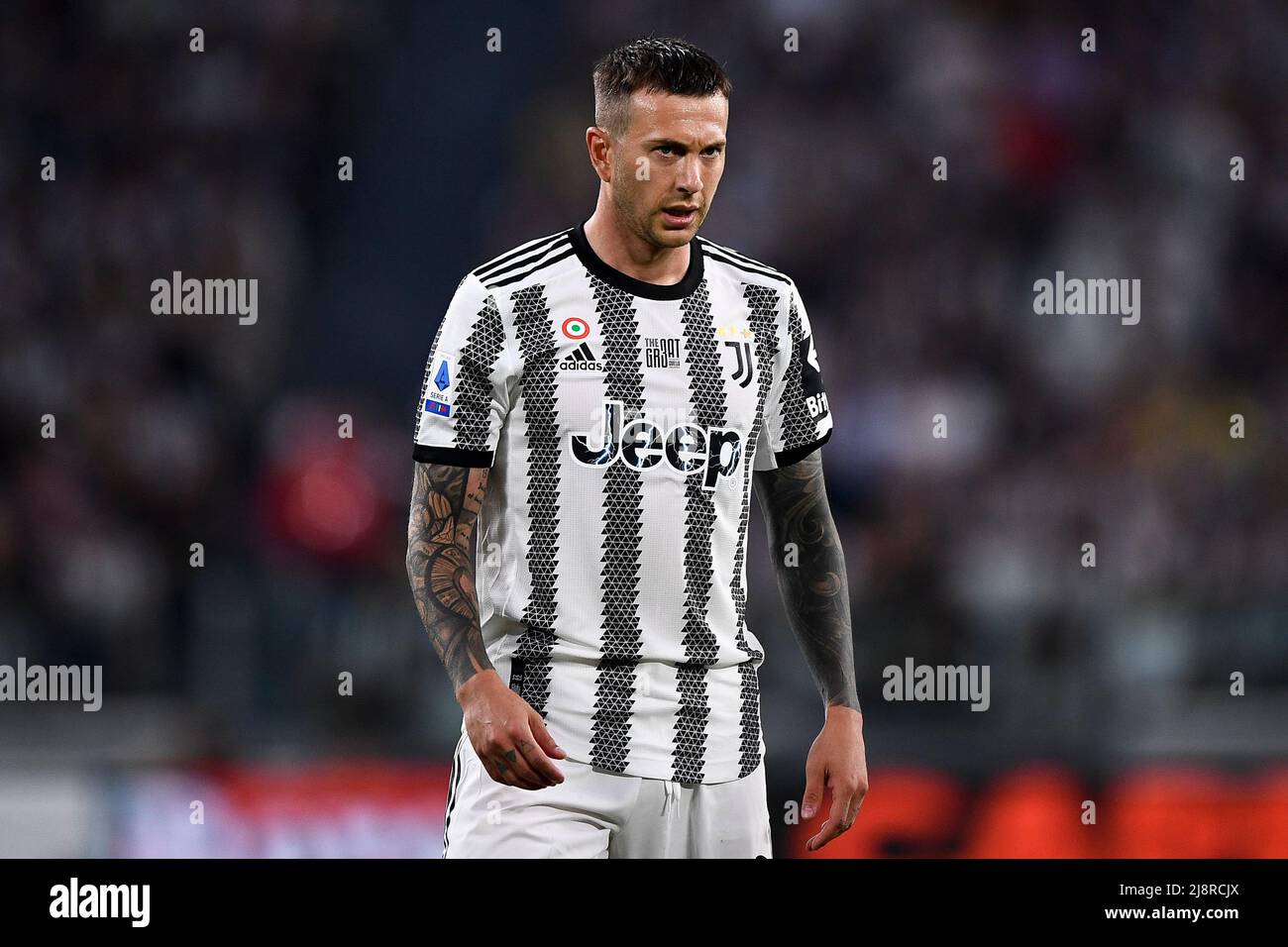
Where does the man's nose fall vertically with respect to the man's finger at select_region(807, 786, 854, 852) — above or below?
above

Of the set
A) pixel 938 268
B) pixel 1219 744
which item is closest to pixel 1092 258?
pixel 938 268

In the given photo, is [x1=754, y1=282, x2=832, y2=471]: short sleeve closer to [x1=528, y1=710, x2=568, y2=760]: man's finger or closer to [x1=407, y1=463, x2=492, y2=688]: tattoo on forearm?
[x1=407, y1=463, x2=492, y2=688]: tattoo on forearm

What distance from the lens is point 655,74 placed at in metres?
2.93

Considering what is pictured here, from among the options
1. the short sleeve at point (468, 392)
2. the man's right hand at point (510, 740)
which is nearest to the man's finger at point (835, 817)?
the man's right hand at point (510, 740)

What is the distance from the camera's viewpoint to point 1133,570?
6.71 m

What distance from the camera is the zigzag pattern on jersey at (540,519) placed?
114 inches

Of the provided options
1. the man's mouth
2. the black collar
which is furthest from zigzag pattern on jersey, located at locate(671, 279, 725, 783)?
the man's mouth

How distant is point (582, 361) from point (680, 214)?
32cm

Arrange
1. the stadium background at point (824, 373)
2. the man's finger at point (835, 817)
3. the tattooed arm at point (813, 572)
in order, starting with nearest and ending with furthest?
the man's finger at point (835, 817) → the tattooed arm at point (813, 572) → the stadium background at point (824, 373)

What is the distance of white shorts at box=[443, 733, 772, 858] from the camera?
2.83 meters

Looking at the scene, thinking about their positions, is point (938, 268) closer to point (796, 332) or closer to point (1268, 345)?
point (1268, 345)

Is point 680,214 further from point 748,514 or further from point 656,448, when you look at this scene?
point 748,514

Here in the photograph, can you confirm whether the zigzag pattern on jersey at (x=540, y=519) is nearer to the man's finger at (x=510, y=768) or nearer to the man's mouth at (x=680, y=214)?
the man's finger at (x=510, y=768)

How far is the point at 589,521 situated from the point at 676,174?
2.11 ft
